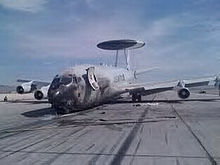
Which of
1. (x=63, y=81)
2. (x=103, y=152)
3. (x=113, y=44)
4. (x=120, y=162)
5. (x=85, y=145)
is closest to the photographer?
(x=120, y=162)

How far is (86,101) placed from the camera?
89.8 feet

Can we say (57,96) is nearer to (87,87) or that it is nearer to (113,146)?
(87,87)

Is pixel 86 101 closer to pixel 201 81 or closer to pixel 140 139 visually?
pixel 140 139

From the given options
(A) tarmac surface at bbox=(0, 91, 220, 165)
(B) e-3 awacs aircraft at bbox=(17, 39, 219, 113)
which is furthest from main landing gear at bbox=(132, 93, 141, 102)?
(A) tarmac surface at bbox=(0, 91, 220, 165)

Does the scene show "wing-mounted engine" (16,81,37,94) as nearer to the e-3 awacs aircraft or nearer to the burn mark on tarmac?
the e-3 awacs aircraft

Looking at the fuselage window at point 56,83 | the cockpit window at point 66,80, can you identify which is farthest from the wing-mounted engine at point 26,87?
the cockpit window at point 66,80

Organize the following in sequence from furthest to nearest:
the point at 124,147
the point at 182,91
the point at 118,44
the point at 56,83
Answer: the point at 118,44
the point at 182,91
the point at 56,83
the point at 124,147

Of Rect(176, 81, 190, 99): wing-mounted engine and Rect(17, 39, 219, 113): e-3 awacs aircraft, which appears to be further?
Rect(176, 81, 190, 99): wing-mounted engine

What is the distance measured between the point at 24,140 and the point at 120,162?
18.8 feet

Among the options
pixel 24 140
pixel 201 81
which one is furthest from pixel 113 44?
pixel 24 140

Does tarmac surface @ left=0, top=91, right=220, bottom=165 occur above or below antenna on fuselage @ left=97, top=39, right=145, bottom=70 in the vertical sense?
below

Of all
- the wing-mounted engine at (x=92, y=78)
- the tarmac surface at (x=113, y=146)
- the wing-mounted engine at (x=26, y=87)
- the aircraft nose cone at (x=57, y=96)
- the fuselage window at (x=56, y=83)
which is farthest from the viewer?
the wing-mounted engine at (x=26, y=87)

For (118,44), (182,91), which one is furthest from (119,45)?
(182,91)

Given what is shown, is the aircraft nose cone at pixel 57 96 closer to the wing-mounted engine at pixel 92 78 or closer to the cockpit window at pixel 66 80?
the cockpit window at pixel 66 80
